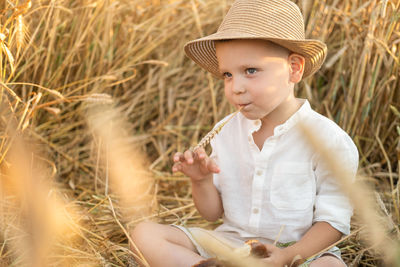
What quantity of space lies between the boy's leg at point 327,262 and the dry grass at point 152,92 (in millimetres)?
247

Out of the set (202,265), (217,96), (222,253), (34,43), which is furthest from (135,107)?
(222,253)

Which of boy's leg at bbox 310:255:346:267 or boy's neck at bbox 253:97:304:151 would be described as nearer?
boy's leg at bbox 310:255:346:267

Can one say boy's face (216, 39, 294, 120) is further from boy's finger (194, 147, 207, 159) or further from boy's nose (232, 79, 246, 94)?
boy's finger (194, 147, 207, 159)

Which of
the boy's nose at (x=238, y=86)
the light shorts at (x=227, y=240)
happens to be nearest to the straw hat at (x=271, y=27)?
the boy's nose at (x=238, y=86)

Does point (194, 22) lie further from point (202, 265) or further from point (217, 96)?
point (202, 265)

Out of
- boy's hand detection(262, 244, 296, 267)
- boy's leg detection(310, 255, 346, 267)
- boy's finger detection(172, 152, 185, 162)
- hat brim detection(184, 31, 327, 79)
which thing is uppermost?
hat brim detection(184, 31, 327, 79)

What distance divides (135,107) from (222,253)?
205 cm

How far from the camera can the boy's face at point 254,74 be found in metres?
1.28

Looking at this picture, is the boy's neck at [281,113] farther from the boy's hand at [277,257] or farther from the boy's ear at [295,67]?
the boy's hand at [277,257]

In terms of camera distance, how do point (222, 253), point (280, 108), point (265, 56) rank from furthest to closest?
point (280, 108)
point (265, 56)
point (222, 253)

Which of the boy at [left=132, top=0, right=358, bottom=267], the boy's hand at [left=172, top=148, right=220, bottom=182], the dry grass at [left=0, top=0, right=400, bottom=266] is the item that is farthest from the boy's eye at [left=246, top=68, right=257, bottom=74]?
the dry grass at [left=0, top=0, right=400, bottom=266]

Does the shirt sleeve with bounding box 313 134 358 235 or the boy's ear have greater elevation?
the boy's ear

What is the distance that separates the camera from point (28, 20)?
81.9 inches

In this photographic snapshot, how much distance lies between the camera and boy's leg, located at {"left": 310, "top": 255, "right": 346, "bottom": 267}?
1.24 metres
